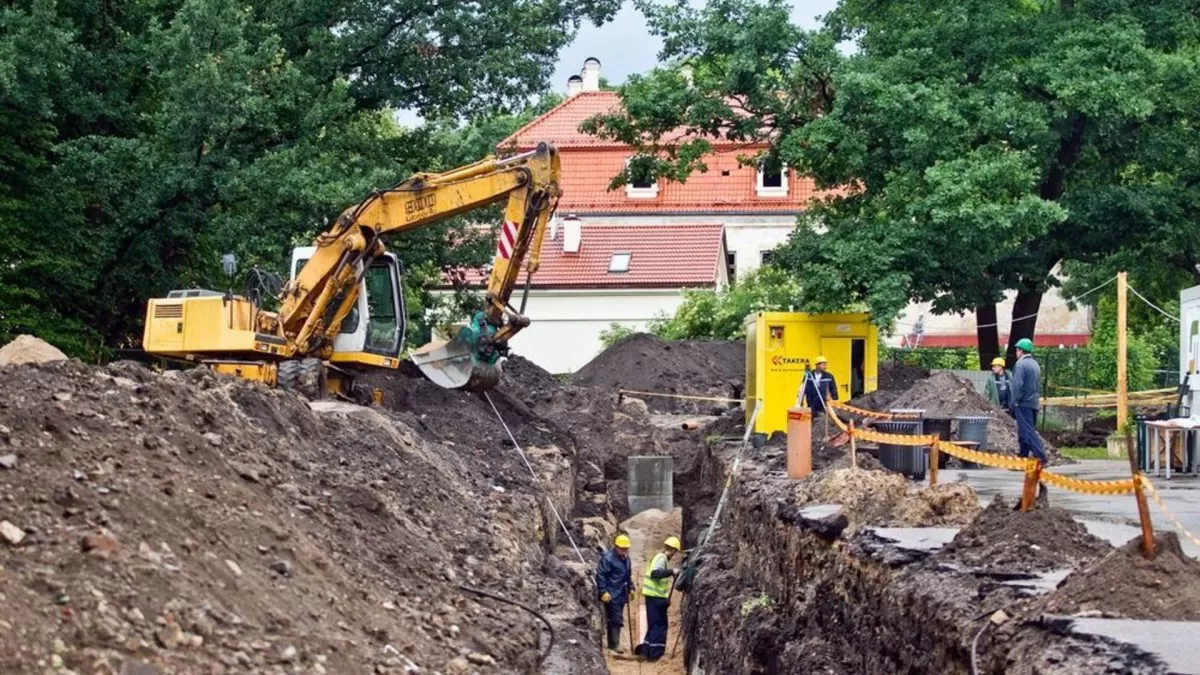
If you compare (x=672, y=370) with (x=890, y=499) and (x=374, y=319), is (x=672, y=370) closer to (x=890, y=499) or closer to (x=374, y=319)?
Result: (x=374, y=319)

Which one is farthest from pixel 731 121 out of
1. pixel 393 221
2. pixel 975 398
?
pixel 393 221

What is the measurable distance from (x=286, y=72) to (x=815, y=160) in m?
9.09

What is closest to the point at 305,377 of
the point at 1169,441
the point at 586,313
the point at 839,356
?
the point at 839,356

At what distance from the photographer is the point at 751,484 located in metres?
20.2

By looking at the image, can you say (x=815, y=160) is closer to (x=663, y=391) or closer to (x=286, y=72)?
(x=286, y=72)

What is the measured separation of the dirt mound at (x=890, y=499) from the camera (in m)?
13.0

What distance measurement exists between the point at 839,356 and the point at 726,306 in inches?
674

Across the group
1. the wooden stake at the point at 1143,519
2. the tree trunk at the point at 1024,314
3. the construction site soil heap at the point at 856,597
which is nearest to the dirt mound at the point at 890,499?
the construction site soil heap at the point at 856,597

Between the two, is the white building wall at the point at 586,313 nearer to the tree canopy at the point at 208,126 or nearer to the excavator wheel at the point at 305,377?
the tree canopy at the point at 208,126

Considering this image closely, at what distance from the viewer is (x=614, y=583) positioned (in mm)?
19984

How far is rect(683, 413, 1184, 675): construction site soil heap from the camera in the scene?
26.2 ft

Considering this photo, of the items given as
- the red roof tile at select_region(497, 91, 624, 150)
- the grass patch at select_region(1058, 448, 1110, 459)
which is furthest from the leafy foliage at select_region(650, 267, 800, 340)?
the grass patch at select_region(1058, 448, 1110, 459)

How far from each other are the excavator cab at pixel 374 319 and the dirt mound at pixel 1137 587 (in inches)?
617

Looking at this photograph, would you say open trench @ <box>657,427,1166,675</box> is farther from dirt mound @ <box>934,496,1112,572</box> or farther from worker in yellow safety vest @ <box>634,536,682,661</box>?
worker in yellow safety vest @ <box>634,536,682,661</box>
